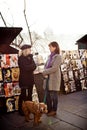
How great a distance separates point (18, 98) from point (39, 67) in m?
1.39

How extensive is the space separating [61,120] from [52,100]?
1.79 ft

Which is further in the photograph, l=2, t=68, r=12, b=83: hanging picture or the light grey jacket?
l=2, t=68, r=12, b=83: hanging picture

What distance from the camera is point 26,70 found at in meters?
5.48

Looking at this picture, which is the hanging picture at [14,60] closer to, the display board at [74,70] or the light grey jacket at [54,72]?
the light grey jacket at [54,72]

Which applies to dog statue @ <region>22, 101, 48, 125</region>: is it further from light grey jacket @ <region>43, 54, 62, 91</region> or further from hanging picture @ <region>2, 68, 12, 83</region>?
hanging picture @ <region>2, 68, 12, 83</region>

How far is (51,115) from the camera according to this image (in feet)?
17.7

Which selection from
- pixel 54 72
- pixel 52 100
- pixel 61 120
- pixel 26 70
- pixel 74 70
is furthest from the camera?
pixel 74 70

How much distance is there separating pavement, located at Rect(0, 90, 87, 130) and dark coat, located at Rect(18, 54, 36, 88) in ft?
2.90

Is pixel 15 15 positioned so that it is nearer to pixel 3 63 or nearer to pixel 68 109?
pixel 3 63

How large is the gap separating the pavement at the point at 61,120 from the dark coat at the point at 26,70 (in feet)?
2.90

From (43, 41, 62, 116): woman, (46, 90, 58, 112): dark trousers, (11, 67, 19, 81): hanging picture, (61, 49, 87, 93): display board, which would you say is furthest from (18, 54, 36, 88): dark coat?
(61, 49, 87, 93): display board

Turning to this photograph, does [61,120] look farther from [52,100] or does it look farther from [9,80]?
[9,80]

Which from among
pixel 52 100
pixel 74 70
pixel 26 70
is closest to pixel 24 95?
pixel 26 70

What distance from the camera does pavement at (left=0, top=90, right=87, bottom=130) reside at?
15.3 ft
